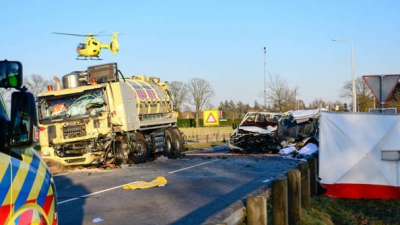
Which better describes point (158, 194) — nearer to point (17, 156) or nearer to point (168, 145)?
point (17, 156)

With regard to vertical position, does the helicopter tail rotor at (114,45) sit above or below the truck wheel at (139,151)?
above

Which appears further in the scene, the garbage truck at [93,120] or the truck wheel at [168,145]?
the truck wheel at [168,145]

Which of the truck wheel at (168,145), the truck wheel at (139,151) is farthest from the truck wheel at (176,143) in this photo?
the truck wheel at (139,151)

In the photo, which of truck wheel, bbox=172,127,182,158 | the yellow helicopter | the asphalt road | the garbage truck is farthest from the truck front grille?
the yellow helicopter

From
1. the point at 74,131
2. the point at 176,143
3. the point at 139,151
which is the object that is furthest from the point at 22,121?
the point at 176,143

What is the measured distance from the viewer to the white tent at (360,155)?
1041 cm

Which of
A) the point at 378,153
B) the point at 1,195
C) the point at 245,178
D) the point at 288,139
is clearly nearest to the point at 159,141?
the point at 288,139

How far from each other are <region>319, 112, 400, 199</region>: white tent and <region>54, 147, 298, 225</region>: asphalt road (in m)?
1.20

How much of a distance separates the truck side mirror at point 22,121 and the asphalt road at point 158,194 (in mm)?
2717

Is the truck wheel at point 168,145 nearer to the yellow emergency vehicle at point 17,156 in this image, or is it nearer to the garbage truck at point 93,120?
the garbage truck at point 93,120

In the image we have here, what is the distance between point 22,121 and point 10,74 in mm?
374

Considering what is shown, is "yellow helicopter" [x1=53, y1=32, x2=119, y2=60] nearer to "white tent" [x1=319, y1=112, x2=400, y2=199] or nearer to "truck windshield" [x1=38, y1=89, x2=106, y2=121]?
"truck windshield" [x1=38, y1=89, x2=106, y2=121]

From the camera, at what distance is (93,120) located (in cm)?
1805

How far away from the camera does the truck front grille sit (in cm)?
1809
